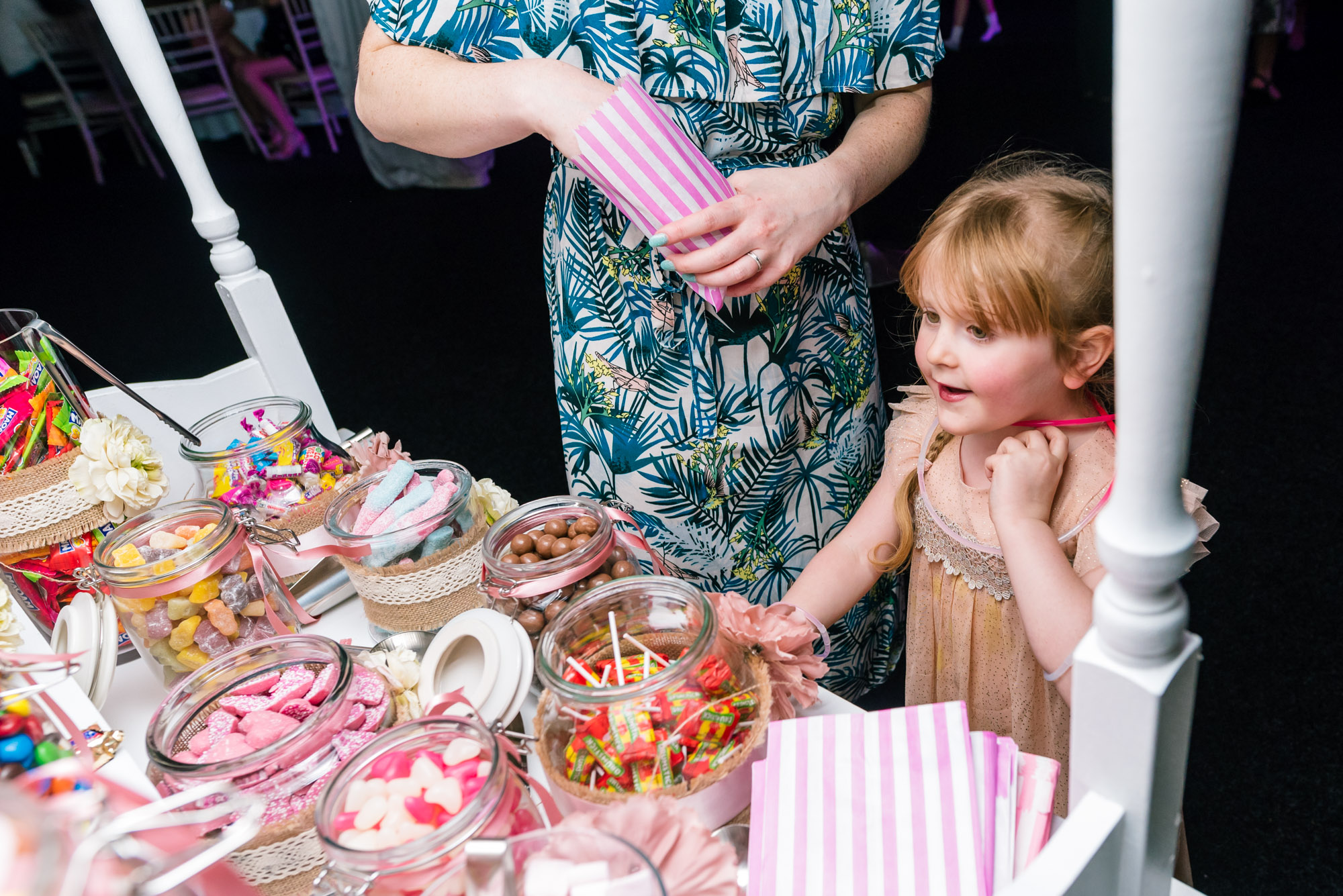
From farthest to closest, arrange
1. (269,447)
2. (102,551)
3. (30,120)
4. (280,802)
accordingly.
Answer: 1. (30,120)
2. (269,447)
3. (102,551)
4. (280,802)

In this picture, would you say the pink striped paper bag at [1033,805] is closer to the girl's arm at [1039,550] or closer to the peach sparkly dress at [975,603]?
the girl's arm at [1039,550]

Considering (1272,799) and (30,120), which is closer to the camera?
(1272,799)

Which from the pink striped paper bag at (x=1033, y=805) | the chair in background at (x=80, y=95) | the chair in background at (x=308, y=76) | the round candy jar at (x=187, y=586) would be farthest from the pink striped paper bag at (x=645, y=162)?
the chair in background at (x=80, y=95)

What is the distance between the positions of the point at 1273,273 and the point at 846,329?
2.67 metres

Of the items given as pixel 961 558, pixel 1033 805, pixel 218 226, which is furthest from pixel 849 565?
pixel 218 226

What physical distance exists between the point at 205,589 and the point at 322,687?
0.74 feet

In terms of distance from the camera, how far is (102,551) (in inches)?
34.5

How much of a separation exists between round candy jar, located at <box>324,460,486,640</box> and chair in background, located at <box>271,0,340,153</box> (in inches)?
241

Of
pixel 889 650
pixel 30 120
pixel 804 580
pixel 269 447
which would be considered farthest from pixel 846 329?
pixel 30 120

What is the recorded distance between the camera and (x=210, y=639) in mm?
898

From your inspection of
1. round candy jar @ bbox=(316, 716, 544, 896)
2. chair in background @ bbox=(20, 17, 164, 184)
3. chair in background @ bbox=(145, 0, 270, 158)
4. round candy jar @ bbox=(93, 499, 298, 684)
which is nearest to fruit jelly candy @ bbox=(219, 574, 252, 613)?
round candy jar @ bbox=(93, 499, 298, 684)

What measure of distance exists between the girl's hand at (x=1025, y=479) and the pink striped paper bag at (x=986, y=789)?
34 cm

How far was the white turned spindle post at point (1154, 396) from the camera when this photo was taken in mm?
337

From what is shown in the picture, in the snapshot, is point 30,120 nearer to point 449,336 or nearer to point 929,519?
point 449,336
